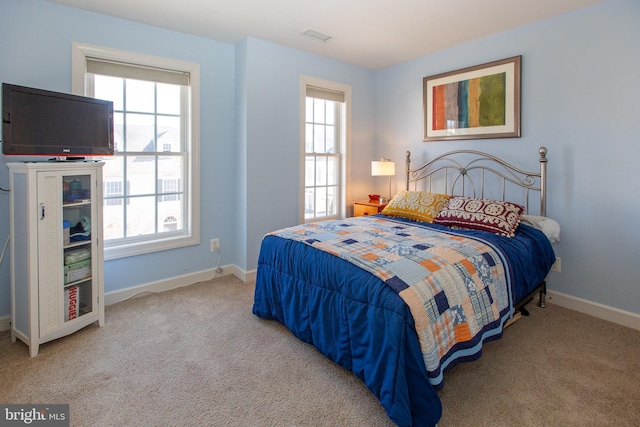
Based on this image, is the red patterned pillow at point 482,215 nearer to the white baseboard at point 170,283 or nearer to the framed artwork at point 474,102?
the framed artwork at point 474,102

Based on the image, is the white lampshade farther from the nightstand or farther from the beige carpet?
the beige carpet

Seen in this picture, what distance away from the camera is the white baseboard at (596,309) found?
2716 millimetres

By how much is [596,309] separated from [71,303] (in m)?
4.03

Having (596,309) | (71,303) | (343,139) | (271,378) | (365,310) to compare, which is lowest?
(271,378)

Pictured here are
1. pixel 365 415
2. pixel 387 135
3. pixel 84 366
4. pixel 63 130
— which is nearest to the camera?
pixel 365 415

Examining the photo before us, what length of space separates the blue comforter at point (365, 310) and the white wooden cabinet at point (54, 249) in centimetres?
122

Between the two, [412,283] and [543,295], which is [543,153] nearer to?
[543,295]

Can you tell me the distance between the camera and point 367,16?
9.82 ft

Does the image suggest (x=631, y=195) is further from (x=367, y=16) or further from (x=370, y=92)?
(x=370, y=92)

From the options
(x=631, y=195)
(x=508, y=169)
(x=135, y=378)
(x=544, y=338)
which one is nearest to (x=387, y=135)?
(x=508, y=169)

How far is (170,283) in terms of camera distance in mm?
3449

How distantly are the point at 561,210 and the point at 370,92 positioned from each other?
261cm

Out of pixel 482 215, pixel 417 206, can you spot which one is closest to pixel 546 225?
pixel 482 215

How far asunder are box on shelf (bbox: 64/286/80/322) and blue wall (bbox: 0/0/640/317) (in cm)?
56
